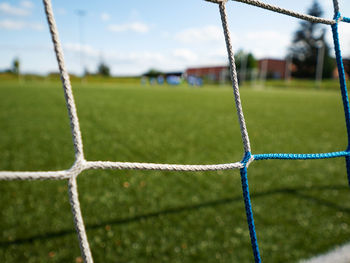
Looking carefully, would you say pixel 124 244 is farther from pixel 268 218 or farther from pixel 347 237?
pixel 347 237

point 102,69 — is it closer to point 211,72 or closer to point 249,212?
point 211,72

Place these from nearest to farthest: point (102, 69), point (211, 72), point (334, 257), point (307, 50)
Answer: point (334, 257) → point (307, 50) → point (211, 72) → point (102, 69)

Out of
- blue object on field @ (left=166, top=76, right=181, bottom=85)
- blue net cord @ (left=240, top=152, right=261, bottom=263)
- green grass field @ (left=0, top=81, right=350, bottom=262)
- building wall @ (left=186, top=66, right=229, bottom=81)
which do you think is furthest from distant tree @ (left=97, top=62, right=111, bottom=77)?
blue net cord @ (left=240, top=152, right=261, bottom=263)

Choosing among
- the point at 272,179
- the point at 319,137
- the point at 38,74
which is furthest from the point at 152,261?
the point at 38,74

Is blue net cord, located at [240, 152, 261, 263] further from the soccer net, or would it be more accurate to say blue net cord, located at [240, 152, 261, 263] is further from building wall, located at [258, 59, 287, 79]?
building wall, located at [258, 59, 287, 79]

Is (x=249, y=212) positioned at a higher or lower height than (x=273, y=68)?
lower

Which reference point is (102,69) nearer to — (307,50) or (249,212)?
(307,50)

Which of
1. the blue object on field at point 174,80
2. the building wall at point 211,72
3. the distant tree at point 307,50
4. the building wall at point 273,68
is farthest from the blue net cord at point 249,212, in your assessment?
the blue object on field at point 174,80

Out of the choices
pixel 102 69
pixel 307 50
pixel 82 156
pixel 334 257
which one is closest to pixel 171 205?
pixel 334 257

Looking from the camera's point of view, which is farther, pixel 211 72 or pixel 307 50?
pixel 211 72

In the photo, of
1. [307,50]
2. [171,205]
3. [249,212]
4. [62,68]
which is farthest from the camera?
[307,50]

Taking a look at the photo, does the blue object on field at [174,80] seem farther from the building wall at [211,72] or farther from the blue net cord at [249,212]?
the blue net cord at [249,212]

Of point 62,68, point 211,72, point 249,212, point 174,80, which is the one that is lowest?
point 249,212

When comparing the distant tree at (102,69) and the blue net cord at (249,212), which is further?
the distant tree at (102,69)
